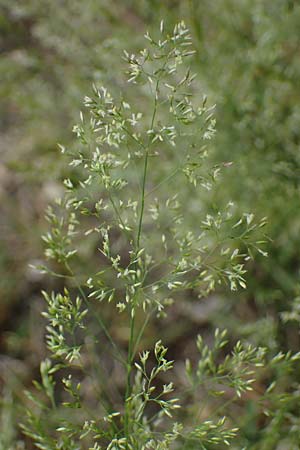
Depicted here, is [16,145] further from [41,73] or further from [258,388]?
[258,388]

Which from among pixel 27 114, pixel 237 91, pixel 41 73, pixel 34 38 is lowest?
pixel 237 91

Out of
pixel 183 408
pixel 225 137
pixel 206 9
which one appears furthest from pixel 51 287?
pixel 206 9

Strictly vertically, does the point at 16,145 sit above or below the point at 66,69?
below

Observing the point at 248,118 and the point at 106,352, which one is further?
the point at 106,352

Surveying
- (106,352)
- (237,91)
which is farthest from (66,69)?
(106,352)

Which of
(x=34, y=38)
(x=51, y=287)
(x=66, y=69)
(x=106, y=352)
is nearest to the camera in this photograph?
(x=106, y=352)

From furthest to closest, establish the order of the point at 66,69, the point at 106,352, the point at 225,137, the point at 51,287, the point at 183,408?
1. the point at 66,69
2. the point at 51,287
3. the point at 106,352
4. the point at 225,137
5. the point at 183,408
